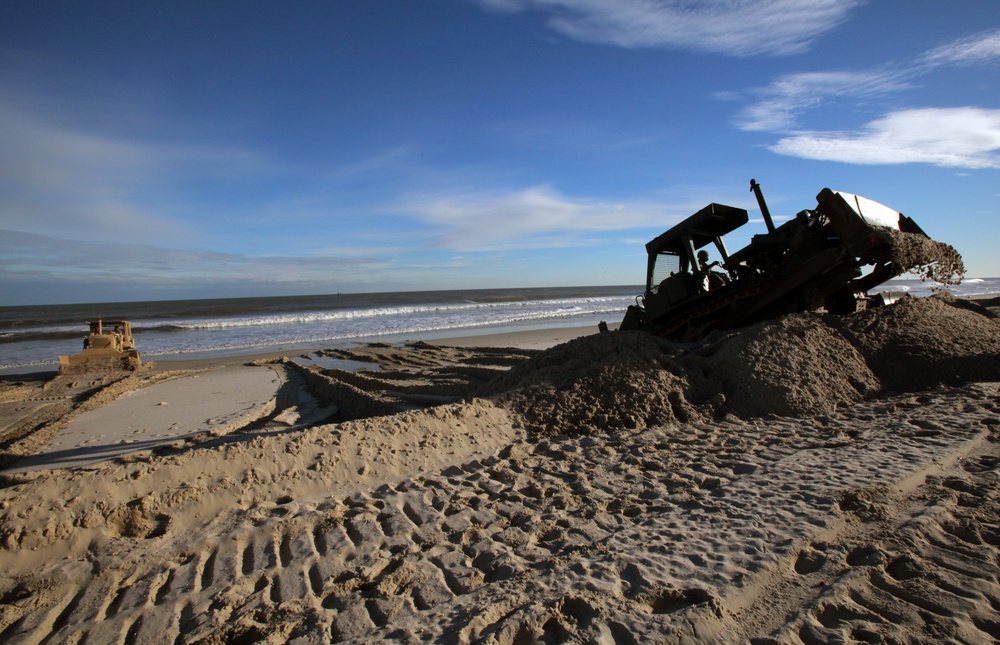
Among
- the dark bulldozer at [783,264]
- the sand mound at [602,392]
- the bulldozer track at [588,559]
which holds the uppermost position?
the dark bulldozer at [783,264]

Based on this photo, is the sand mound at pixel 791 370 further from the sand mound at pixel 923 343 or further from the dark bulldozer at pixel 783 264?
the dark bulldozer at pixel 783 264

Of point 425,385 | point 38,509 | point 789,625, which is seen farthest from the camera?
point 425,385

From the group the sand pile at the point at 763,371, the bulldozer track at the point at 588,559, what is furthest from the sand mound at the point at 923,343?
the bulldozer track at the point at 588,559

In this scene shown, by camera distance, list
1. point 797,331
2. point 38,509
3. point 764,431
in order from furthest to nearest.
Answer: point 797,331
point 764,431
point 38,509

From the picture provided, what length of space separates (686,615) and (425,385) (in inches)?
281

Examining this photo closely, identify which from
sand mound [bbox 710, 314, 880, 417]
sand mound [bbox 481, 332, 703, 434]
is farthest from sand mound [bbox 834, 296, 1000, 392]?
sand mound [bbox 481, 332, 703, 434]

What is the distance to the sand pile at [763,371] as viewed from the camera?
5180 millimetres

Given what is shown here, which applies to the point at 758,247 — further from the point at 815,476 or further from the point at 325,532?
the point at 325,532

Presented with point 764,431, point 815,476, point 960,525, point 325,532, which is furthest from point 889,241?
point 325,532

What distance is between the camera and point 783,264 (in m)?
7.02

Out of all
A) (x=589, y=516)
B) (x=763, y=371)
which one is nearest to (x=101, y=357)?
(x=589, y=516)

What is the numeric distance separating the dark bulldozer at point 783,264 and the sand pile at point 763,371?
2.16 ft

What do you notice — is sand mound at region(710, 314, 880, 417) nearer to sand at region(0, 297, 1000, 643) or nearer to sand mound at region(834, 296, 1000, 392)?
sand at region(0, 297, 1000, 643)

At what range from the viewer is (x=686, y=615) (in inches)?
88.0
